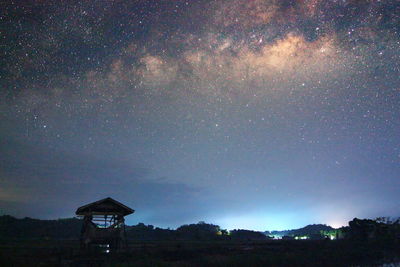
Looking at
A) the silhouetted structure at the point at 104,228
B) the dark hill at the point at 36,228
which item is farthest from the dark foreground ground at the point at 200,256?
the dark hill at the point at 36,228

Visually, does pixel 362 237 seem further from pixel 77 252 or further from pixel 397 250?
pixel 77 252

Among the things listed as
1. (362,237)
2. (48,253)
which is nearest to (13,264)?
Answer: (48,253)

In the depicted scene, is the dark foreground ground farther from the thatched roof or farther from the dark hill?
the dark hill

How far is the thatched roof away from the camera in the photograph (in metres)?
21.2

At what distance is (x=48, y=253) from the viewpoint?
19.6 meters

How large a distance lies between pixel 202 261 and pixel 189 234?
129ft

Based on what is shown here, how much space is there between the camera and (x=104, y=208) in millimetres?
22188

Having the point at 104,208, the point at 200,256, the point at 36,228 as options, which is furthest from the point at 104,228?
the point at 36,228

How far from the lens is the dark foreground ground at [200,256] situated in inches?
719

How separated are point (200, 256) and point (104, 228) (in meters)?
8.29

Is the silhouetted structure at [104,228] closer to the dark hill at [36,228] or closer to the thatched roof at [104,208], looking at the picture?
the thatched roof at [104,208]

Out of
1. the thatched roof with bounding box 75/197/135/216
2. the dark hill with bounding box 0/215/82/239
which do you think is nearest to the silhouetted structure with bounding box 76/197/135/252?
the thatched roof with bounding box 75/197/135/216

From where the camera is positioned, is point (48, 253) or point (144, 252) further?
point (144, 252)

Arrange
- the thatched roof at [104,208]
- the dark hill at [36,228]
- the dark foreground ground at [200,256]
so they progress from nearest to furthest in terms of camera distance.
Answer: the dark foreground ground at [200,256] → the thatched roof at [104,208] → the dark hill at [36,228]
